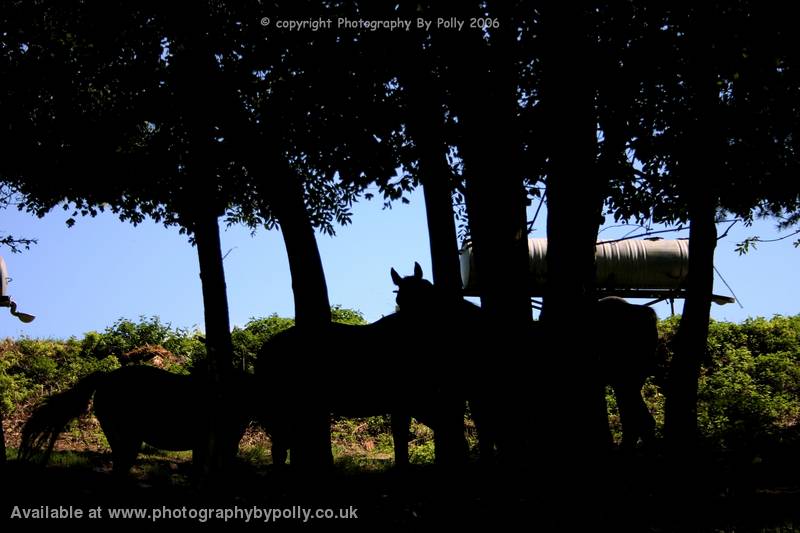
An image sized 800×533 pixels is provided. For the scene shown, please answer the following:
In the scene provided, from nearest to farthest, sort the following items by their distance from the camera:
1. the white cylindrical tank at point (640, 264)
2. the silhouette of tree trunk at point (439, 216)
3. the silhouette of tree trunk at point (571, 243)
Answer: the silhouette of tree trunk at point (571, 243), the silhouette of tree trunk at point (439, 216), the white cylindrical tank at point (640, 264)

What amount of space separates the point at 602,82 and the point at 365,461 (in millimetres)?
7176

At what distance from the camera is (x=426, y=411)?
347 inches

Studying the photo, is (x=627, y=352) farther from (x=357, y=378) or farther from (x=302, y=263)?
(x=302, y=263)

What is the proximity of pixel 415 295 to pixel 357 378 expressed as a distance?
76.3 inches

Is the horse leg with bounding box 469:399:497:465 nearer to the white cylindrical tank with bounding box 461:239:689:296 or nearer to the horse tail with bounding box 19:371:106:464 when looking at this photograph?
the horse tail with bounding box 19:371:106:464

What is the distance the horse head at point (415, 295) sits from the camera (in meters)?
7.88

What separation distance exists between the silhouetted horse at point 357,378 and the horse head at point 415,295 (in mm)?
208

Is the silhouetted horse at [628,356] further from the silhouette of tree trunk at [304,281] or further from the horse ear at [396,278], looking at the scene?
the silhouette of tree trunk at [304,281]

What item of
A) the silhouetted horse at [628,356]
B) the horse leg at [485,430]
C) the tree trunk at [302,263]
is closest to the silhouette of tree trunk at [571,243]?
the horse leg at [485,430]

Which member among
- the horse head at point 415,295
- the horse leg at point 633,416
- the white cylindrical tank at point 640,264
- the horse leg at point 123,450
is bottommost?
the horse leg at point 633,416

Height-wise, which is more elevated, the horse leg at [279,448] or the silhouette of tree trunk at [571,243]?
the silhouette of tree trunk at [571,243]

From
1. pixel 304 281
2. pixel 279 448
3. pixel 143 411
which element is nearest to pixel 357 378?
pixel 279 448

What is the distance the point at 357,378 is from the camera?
9266 millimetres

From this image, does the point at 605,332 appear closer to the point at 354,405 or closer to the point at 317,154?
the point at 354,405
